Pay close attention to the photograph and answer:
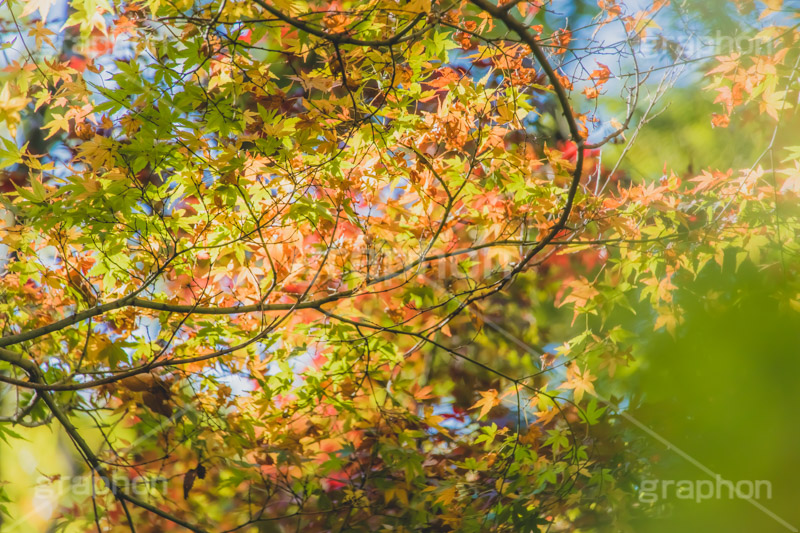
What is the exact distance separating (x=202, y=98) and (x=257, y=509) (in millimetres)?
1642

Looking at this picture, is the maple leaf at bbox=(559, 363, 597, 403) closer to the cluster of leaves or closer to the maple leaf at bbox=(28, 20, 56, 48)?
the cluster of leaves

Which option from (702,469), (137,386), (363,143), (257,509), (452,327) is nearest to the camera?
(702,469)

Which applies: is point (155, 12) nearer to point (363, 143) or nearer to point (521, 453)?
point (363, 143)

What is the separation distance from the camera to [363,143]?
171cm

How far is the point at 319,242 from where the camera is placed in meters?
2.07

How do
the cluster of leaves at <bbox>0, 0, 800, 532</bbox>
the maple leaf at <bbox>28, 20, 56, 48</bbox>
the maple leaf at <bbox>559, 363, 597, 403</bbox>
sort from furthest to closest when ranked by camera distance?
1. the maple leaf at <bbox>559, 363, 597, 403</bbox>
2. the maple leaf at <bbox>28, 20, 56, 48</bbox>
3. the cluster of leaves at <bbox>0, 0, 800, 532</bbox>

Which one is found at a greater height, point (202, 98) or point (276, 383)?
point (202, 98)

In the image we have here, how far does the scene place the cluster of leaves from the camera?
1477mm

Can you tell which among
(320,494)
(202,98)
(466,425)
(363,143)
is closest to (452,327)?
(466,425)

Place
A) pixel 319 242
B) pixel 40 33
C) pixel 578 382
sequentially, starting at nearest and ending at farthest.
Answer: pixel 40 33 < pixel 578 382 < pixel 319 242

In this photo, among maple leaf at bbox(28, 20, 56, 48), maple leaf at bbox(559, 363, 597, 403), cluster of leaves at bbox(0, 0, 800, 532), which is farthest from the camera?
Answer: maple leaf at bbox(559, 363, 597, 403)

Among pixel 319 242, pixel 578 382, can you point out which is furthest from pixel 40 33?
pixel 578 382

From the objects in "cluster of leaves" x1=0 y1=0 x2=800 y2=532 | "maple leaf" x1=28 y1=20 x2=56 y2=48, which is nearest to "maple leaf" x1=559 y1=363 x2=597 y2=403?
"cluster of leaves" x1=0 y1=0 x2=800 y2=532

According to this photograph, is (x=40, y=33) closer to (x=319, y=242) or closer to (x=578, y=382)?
(x=319, y=242)
